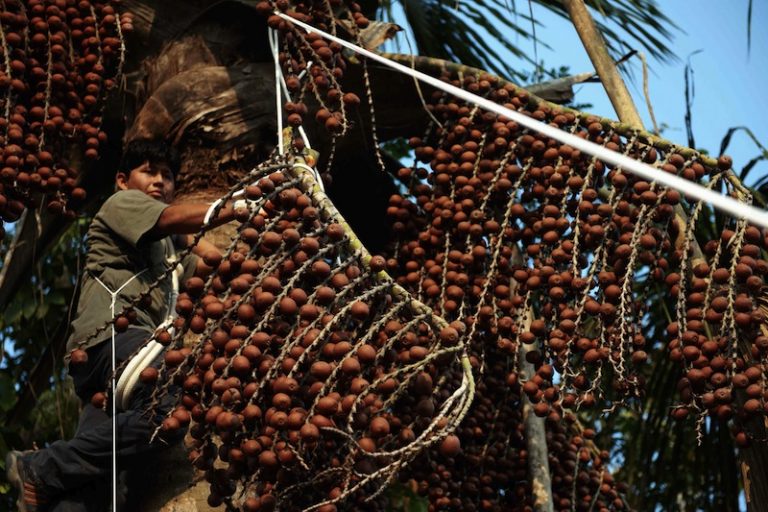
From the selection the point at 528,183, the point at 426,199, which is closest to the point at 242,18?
the point at 426,199

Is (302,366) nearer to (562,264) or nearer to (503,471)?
(562,264)

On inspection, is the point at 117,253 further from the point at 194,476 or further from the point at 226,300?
the point at 226,300

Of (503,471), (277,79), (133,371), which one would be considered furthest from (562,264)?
(133,371)

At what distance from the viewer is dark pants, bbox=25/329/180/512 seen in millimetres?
2625

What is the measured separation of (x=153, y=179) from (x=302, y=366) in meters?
1.37

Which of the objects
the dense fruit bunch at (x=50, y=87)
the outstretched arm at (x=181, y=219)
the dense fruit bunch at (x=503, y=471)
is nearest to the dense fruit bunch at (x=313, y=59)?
the outstretched arm at (x=181, y=219)

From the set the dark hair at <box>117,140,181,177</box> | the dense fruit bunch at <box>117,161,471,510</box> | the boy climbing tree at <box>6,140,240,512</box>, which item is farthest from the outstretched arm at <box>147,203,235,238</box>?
the dense fruit bunch at <box>117,161,471,510</box>

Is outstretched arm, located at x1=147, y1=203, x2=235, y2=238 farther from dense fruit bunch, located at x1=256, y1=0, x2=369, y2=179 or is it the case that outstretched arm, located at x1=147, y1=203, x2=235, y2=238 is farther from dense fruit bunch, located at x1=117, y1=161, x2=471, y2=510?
dense fruit bunch, located at x1=117, y1=161, x2=471, y2=510

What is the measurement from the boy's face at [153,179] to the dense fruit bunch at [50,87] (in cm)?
13

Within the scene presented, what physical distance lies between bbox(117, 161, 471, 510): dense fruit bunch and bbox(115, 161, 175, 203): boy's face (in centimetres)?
99

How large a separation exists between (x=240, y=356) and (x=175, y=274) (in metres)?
0.85

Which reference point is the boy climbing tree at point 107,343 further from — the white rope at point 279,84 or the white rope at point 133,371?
the white rope at point 279,84

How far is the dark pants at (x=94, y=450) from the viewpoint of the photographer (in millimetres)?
2625

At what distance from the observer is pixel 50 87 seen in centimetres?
308
